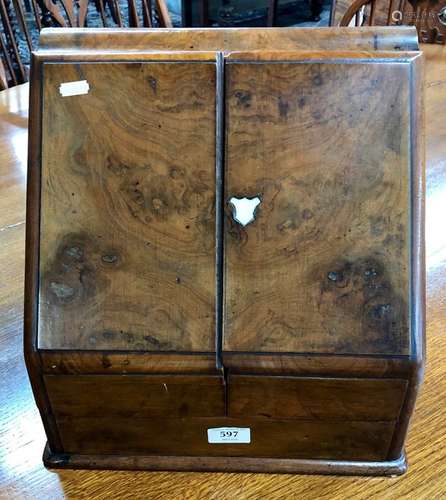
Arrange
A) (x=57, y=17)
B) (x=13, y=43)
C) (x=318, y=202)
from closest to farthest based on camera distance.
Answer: (x=318, y=202) → (x=57, y=17) → (x=13, y=43)

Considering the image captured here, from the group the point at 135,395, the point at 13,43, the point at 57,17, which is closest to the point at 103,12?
the point at 57,17

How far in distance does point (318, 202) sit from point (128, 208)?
24 cm

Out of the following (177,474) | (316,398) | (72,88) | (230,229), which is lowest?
(177,474)

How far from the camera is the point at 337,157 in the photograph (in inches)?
31.7

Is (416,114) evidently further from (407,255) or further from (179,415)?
(179,415)

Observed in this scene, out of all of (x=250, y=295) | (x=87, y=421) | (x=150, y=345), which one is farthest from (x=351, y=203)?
(x=87, y=421)

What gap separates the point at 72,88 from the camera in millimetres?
831

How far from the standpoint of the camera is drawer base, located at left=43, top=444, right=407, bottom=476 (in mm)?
884

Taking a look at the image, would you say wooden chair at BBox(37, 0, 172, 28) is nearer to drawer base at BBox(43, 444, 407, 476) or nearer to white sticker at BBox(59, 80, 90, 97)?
white sticker at BBox(59, 80, 90, 97)

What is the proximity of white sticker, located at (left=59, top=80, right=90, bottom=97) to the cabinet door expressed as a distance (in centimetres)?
19

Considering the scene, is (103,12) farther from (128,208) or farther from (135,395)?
(135,395)

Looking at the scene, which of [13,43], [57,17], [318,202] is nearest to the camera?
[318,202]

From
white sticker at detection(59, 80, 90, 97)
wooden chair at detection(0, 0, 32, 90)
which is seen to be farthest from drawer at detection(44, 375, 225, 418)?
wooden chair at detection(0, 0, 32, 90)

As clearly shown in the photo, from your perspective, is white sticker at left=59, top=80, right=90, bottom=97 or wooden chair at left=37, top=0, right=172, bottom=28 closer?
white sticker at left=59, top=80, right=90, bottom=97
